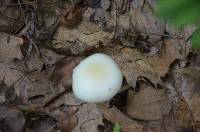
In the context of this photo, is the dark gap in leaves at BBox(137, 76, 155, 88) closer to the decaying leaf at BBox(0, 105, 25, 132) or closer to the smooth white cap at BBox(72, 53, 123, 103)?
the smooth white cap at BBox(72, 53, 123, 103)

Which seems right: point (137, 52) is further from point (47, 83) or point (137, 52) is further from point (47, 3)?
point (47, 3)

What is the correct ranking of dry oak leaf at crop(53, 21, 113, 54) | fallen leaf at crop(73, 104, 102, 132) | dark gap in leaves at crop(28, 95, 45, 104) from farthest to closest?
1. dry oak leaf at crop(53, 21, 113, 54)
2. dark gap in leaves at crop(28, 95, 45, 104)
3. fallen leaf at crop(73, 104, 102, 132)

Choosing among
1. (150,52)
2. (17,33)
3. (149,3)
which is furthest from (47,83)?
(149,3)

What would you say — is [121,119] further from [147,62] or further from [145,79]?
[147,62]

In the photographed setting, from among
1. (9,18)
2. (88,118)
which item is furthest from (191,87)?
(9,18)

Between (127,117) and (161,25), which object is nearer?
(127,117)

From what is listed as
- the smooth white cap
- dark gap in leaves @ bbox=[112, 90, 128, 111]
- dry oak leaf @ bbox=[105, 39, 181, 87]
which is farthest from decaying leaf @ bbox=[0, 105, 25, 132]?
dry oak leaf @ bbox=[105, 39, 181, 87]

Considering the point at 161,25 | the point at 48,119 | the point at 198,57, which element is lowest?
the point at 48,119
